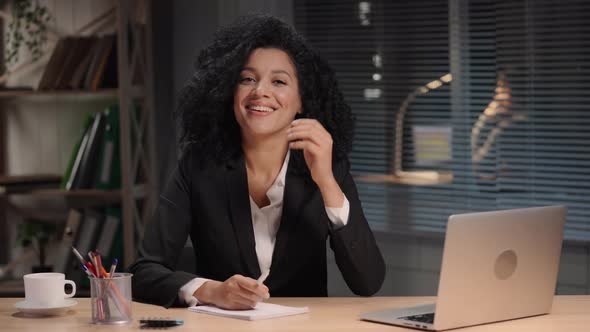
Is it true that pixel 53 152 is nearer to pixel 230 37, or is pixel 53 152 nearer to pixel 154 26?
pixel 154 26

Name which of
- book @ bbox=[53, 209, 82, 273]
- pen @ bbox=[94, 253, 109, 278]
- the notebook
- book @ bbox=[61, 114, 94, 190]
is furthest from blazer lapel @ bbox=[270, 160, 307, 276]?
book @ bbox=[53, 209, 82, 273]

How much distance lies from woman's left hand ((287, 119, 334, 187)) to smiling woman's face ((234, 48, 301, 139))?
0.18m

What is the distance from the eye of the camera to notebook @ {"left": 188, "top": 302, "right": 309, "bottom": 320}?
1.92 m

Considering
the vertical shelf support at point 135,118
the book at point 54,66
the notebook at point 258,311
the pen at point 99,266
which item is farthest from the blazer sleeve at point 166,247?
the book at point 54,66

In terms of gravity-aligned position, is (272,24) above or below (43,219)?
above

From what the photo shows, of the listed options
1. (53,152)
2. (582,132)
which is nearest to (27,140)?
(53,152)

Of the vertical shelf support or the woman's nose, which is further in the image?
the vertical shelf support

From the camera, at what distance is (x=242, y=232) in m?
2.40

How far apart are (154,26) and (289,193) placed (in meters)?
2.12

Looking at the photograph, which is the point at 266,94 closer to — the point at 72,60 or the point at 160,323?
the point at 160,323

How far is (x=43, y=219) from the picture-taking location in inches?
179

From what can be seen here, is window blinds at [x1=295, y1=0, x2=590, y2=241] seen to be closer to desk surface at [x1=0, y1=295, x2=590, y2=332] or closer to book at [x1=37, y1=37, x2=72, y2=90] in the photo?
book at [x1=37, y1=37, x2=72, y2=90]

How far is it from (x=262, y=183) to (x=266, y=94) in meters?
0.25

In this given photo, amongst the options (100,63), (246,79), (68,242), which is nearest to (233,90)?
(246,79)
